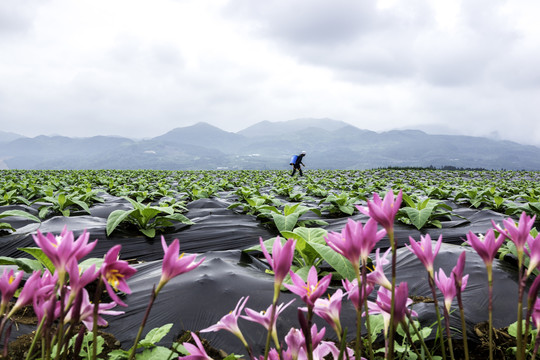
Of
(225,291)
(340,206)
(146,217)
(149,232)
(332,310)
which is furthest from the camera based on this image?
(340,206)

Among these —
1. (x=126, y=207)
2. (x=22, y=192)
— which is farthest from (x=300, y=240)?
(x=22, y=192)

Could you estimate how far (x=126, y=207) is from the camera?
16.3 feet

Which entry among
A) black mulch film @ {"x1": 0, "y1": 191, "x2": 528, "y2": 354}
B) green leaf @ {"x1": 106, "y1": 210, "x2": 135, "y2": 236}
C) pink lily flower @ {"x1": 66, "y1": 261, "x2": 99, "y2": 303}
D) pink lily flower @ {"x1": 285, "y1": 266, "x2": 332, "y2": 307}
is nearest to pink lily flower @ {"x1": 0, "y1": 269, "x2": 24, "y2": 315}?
pink lily flower @ {"x1": 66, "y1": 261, "x2": 99, "y2": 303}

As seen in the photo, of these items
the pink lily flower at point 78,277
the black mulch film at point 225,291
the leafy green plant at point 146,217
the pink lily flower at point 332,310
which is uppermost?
the pink lily flower at point 78,277

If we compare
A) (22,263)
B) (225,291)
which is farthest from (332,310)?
(22,263)

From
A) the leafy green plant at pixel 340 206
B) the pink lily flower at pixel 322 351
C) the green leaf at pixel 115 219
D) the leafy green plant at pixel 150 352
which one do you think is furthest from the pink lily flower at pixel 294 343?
the leafy green plant at pixel 340 206

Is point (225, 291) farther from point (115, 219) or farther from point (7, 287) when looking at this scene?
point (115, 219)

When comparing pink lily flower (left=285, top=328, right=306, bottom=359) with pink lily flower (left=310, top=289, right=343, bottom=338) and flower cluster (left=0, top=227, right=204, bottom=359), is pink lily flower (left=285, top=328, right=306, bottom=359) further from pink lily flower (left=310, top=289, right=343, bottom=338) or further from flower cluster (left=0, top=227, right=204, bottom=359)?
flower cluster (left=0, top=227, right=204, bottom=359)

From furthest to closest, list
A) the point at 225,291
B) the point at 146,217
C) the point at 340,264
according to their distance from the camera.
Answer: the point at 146,217 < the point at 225,291 < the point at 340,264

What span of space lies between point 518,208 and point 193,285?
387 cm

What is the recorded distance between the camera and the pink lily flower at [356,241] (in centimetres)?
69

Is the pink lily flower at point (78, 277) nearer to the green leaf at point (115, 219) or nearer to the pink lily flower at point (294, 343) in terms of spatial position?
the pink lily flower at point (294, 343)

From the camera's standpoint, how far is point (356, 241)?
27.4 inches

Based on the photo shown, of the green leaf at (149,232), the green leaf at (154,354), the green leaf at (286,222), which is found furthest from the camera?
the green leaf at (149,232)
